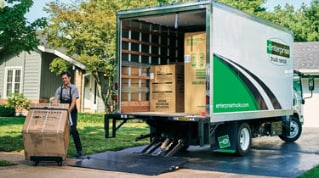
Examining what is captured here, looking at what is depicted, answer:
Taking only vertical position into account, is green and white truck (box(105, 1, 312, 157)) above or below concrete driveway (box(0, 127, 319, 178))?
above

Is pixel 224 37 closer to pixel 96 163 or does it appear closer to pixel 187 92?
pixel 187 92

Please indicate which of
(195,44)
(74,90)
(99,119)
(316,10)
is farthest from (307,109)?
(316,10)

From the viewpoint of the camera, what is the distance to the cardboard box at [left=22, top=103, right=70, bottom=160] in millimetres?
8438

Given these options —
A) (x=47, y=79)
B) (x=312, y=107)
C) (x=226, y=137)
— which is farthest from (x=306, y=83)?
(x=47, y=79)

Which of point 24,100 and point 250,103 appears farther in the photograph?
point 24,100

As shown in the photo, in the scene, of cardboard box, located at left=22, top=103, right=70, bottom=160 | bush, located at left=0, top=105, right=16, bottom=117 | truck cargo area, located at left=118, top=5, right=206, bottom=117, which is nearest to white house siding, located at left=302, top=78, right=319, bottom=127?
truck cargo area, located at left=118, top=5, right=206, bottom=117

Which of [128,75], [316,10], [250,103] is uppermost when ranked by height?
[316,10]

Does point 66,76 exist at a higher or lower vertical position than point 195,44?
lower

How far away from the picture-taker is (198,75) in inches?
381

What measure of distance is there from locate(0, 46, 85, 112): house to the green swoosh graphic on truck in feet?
46.1

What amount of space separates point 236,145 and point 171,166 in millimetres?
2424

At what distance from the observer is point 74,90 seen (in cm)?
955

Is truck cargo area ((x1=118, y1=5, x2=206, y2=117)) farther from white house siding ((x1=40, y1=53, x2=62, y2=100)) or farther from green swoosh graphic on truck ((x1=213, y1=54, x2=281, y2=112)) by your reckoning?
white house siding ((x1=40, y1=53, x2=62, y2=100))

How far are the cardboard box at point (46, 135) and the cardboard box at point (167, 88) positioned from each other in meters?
2.77
